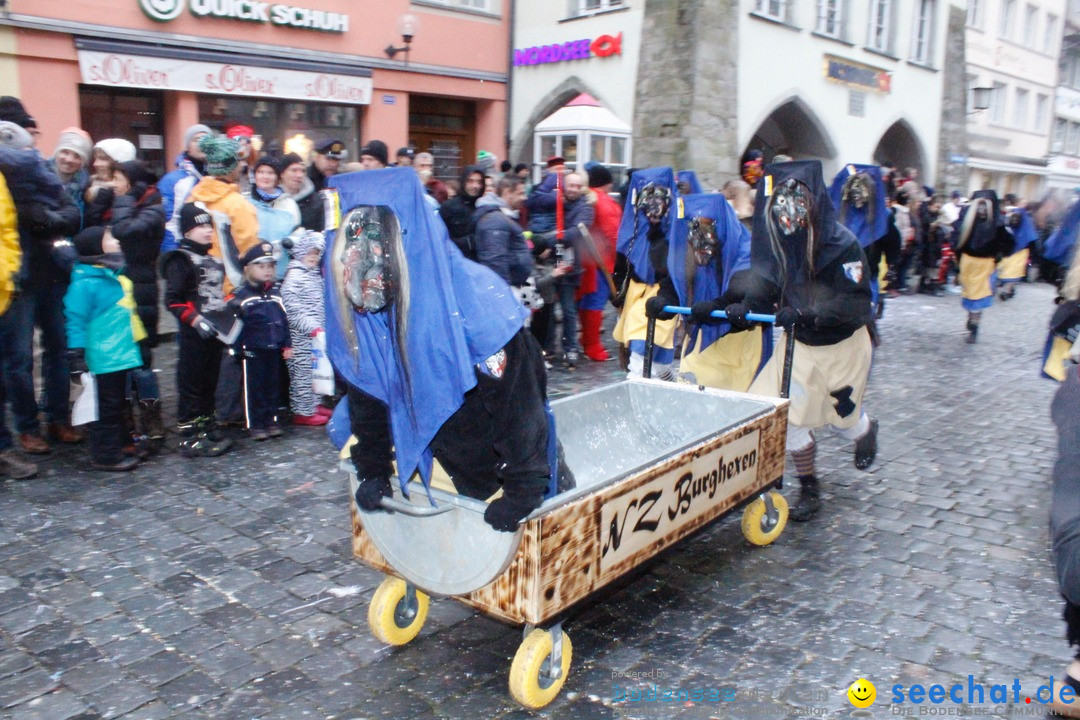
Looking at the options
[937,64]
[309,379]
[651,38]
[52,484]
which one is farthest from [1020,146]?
[52,484]

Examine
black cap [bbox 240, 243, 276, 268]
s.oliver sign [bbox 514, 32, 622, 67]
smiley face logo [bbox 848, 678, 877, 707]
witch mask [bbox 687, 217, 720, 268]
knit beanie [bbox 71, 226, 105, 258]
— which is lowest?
smiley face logo [bbox 848, 678, 877, 707]

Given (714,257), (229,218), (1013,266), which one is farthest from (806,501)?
(1013,266)

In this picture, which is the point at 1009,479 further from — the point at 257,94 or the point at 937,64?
the point at 937,64

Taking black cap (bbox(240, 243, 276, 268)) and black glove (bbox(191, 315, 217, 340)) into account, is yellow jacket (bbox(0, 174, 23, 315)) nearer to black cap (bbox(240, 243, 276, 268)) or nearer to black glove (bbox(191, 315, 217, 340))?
black glove (bbox(191, 315, 217, 340))

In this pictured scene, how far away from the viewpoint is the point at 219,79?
503 inches

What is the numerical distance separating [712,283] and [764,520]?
1.71 m

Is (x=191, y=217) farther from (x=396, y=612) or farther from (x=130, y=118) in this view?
(x=130, y=118)

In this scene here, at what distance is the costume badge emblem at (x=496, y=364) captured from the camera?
2.80 m

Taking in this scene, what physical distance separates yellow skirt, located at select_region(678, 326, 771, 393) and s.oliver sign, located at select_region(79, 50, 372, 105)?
9889 millimetres

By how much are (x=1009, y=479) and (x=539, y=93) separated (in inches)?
527

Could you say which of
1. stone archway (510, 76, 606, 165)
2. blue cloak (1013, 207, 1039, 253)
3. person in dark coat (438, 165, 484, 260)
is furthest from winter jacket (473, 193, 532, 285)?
stone archway (510, 76, 606, 165)

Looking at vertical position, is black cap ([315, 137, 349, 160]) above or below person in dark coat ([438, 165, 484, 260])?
above

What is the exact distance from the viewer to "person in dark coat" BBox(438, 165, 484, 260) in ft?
25.8

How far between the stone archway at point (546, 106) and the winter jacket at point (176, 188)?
34.3 feet
